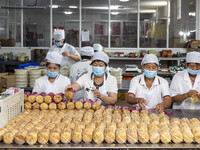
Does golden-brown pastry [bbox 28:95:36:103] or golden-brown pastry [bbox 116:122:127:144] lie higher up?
golden-brown pastry [bbox 28:95:36:103]

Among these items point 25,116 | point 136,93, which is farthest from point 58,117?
point 136,93

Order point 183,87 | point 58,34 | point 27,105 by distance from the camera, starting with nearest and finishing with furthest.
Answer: point 27,105 → point 183,87 → point 58,34

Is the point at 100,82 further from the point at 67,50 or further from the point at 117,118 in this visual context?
the point at 67,50

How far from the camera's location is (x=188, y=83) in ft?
12.5

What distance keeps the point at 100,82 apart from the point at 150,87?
0.62 meters

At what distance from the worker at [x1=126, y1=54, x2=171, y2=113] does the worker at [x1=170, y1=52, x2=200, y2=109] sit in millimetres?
214

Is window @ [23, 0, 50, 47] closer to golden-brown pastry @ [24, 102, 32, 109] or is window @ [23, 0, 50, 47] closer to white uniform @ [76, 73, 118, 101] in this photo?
white uniform @ [76, 73, 118, 101]

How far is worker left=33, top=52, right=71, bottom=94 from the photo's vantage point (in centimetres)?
386

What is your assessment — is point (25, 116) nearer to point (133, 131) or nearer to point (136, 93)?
point (133, 131)

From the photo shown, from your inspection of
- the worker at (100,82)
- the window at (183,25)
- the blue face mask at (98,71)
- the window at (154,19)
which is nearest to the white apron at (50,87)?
the worker at (100,82)

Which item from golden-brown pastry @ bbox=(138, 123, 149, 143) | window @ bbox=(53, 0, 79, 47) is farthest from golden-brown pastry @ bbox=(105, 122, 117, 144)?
window @ bbox=(53, 0, 79, 47)

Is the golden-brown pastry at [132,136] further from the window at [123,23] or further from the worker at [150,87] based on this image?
the window at [123,23]

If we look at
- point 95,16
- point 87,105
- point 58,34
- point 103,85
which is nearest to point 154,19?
point 95,16

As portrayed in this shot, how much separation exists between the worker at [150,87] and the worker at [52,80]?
909mm
